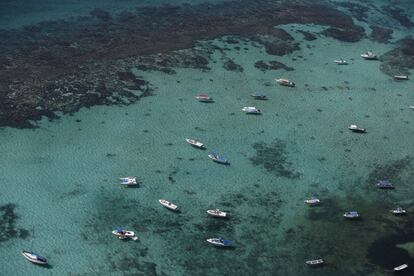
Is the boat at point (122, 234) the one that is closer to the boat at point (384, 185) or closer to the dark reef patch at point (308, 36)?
the boat at point (384, 185)

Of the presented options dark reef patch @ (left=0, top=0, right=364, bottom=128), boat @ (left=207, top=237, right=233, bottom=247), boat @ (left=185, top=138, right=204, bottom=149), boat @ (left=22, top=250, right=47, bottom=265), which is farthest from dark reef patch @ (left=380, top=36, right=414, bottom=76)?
boat @ (left=22, top=250, right=47, bottom=265)

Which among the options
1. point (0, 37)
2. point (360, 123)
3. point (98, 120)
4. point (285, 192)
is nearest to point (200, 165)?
point (285, 192)

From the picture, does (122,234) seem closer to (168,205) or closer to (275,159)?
(168,205)

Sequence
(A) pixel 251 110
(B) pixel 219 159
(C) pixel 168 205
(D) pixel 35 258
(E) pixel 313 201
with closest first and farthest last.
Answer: (D) pixel 35 258, (C) pixel 168 205, (E) pixel 313 201, (B) pixel 219 159, (A) pixel 251 110

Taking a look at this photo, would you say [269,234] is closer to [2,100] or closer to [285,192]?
[285,192]

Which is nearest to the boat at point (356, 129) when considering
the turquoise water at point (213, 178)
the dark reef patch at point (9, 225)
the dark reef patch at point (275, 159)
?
the turquoise water at point (213, 178)

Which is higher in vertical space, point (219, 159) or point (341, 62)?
point (341, 62)

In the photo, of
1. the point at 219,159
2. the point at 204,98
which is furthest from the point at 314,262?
the point at 204,98
